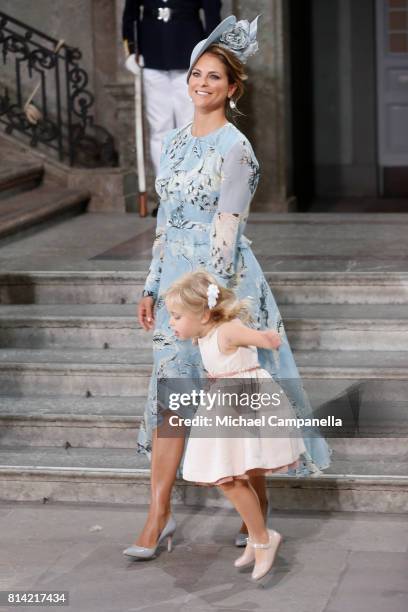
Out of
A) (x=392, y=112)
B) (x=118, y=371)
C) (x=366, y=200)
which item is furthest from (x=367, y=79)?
(x=118, y=371)

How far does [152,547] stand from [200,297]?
1073 millimetres

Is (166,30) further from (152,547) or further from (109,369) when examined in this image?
(152,547)

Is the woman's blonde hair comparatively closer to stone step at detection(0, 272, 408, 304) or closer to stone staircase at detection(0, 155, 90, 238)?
stone step at detection(0, 272, 408, 304)

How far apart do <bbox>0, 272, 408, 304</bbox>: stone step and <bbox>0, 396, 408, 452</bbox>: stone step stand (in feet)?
3.25

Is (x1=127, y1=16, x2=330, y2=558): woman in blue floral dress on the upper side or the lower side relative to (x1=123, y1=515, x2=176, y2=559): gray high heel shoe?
upper

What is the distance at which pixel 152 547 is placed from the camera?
17.6 ft

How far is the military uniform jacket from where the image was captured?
9.48 m

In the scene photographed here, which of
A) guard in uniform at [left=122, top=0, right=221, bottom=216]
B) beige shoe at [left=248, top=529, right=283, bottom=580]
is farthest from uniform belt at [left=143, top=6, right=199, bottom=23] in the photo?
beige shoe at [left=248, top=529, right=283, bottom=580]

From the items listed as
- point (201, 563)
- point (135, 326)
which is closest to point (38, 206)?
point (135, 326)

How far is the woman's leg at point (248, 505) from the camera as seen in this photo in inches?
198

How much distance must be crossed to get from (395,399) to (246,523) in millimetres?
1658

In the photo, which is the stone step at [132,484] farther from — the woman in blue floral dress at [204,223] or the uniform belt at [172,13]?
the uniform belt at [172,13]

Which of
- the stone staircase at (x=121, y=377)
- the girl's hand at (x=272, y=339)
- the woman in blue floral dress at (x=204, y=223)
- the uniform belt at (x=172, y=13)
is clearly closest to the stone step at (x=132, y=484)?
the stone staircase at (x=121, y=377)

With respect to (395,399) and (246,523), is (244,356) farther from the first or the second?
(395,399)
